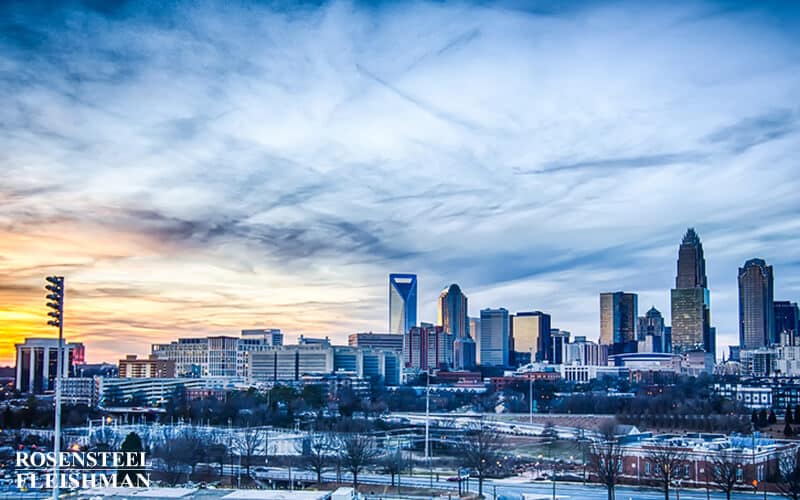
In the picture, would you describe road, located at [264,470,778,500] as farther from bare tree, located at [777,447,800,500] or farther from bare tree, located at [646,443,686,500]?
bare tree, located at [777,447,800,500]

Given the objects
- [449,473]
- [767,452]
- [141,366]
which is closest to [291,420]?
[449,473]

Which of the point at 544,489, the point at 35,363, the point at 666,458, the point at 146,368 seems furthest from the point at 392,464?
the point at 146,368

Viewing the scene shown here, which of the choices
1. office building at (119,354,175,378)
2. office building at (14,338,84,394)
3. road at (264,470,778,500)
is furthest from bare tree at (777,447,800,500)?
office building at (119,354,175,378)

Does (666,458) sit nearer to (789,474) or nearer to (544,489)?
(789,474)

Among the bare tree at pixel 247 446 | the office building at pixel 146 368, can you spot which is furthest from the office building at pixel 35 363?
the bare tree at pixel 247 446

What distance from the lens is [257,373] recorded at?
4983 inches

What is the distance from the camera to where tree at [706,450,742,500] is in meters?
35.5

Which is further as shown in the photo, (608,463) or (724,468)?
(724,468)

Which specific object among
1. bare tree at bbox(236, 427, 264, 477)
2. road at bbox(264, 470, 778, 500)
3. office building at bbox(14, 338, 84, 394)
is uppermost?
office building at bbox(14, 338, 84, 394)

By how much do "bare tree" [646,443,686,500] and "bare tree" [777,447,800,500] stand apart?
4.15 meters

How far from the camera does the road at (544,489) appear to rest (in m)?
36.5

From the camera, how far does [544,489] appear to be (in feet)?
126

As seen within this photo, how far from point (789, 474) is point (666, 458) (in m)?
4.70

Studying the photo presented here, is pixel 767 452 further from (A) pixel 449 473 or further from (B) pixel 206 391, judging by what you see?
Answer: (B) pixel 206 391
